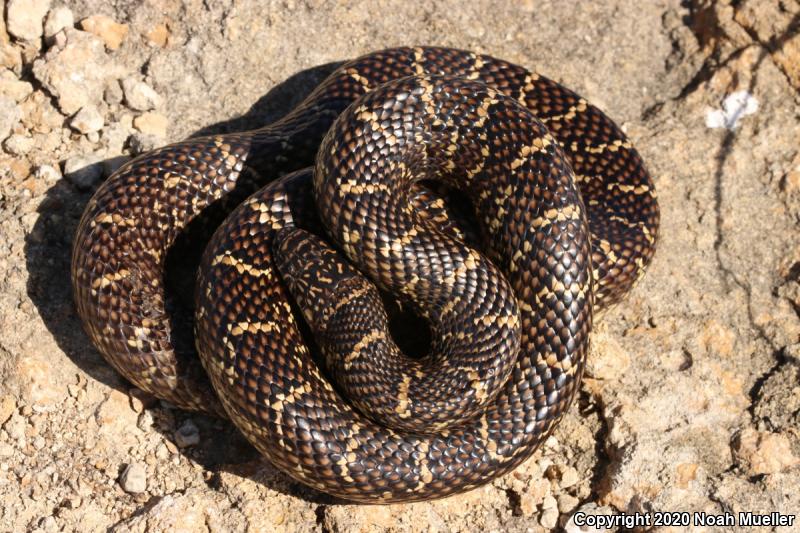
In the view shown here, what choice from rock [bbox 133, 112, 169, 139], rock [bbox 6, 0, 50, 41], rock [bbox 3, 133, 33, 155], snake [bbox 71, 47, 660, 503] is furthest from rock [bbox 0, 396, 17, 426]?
rock [bbox 6, 0, 50, 41]

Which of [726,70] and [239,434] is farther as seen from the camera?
[726,70]

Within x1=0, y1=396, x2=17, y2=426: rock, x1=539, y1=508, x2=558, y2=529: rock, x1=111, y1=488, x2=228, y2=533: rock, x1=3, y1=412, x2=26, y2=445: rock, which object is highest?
x1=539, y1=508, x2=558, y2=529: rock

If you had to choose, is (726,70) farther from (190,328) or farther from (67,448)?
(67,448)

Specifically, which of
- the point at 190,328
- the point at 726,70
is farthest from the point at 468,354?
the point at 726,70

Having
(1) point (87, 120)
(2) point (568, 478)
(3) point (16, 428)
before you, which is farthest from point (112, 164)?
(2) point (568, 478)

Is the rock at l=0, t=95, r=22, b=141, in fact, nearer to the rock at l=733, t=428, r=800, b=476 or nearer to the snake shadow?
the snake shadow

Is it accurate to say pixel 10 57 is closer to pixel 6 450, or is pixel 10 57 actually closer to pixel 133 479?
pixel 6 450
